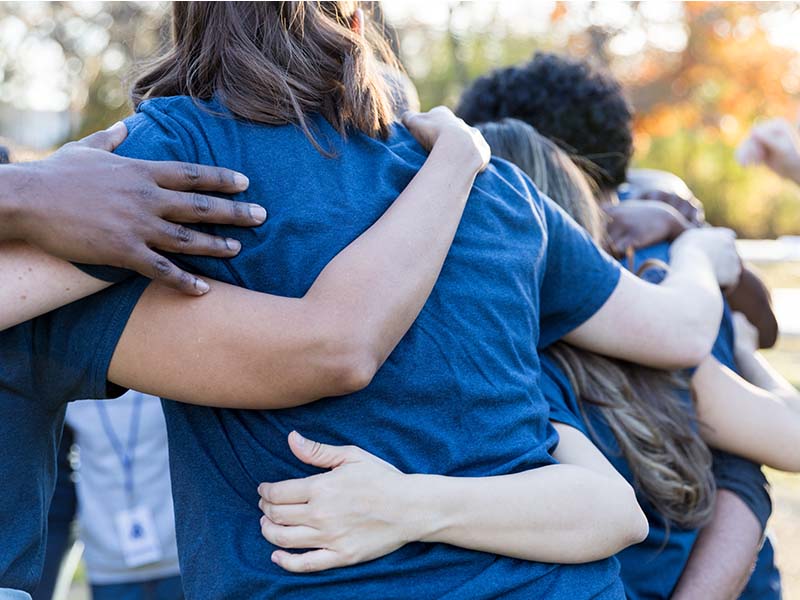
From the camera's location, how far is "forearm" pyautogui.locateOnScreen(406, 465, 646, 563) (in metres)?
1.46

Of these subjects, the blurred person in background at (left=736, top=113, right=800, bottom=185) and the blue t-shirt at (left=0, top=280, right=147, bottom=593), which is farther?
the blurred person in background at (left=736, top=113, right=800, bottom=185)

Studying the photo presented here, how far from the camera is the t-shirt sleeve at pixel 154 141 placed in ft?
4.54

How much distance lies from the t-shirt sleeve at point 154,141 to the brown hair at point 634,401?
922 millimetres

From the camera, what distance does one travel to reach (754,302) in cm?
272

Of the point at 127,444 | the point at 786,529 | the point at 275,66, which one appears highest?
the point at 275,66

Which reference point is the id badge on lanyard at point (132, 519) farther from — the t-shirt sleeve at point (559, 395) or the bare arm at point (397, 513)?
the bare arm at point (397, 513)

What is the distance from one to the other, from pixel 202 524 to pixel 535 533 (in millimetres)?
522

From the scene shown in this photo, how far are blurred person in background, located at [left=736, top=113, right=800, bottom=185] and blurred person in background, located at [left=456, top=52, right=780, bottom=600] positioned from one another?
26.8 inches

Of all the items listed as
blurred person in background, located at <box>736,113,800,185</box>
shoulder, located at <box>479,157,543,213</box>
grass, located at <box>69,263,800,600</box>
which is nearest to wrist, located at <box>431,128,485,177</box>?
shoulder, located at <box>479,157,543,213</box>

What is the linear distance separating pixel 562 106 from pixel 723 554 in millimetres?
1223

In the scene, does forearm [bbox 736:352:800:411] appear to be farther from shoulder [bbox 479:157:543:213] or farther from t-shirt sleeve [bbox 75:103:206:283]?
t-shirt sleeve [bbox 75:103:206:283]

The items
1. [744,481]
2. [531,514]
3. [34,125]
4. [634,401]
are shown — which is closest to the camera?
[531,514]

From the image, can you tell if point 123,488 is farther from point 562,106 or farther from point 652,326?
point 652,326

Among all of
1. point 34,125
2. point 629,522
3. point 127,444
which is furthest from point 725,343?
point 34,125
